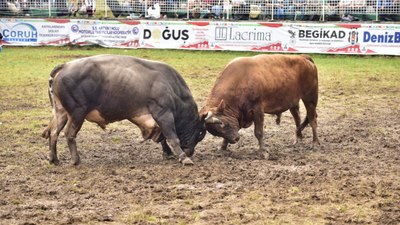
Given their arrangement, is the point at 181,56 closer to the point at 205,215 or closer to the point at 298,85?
the point at 298,85

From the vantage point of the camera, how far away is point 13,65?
2397 cm

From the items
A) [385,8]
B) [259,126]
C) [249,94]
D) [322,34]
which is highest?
[385,8]

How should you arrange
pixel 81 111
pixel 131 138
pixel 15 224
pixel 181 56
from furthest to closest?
1. pixel 181 56
2. pixel 131 138
3. pixel 81 111
4. pixel 15 224

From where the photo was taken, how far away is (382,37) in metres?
26.2

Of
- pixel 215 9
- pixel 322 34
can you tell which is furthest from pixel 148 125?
pixel 215 9

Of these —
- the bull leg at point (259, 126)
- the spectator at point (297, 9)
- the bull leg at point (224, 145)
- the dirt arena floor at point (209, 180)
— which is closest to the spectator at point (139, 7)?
the spectator at point (297, 9)

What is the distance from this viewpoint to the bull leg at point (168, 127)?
36.7ft

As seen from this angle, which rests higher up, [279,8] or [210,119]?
[279,8]

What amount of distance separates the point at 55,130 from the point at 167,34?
17.3 m

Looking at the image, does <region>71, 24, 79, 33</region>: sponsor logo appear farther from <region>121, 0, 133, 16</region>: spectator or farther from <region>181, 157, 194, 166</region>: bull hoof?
<region>181, 157, 194, 166</region>: bull hoof

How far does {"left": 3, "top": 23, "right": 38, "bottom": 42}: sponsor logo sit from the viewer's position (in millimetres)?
29328

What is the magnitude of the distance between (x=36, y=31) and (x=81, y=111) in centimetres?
1903

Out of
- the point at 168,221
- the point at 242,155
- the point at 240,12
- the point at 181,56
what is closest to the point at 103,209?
the point at 168,221

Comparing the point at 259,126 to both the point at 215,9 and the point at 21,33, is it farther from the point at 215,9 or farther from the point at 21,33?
the point at 21,33
